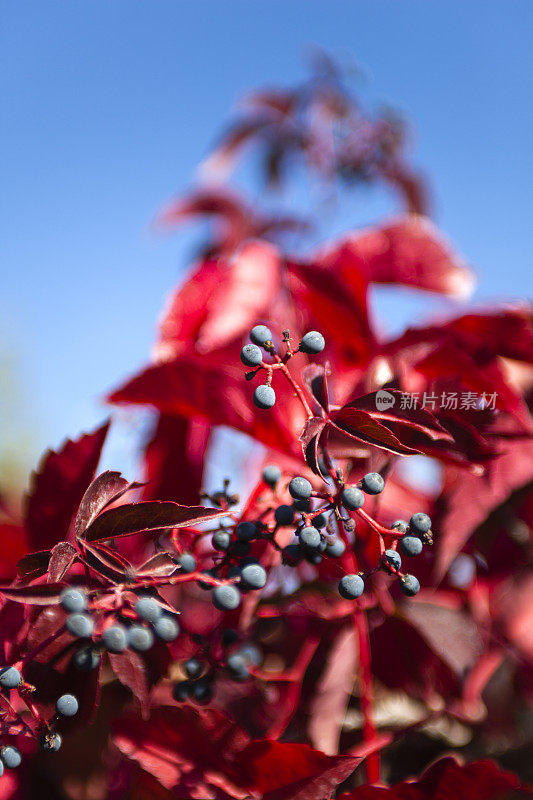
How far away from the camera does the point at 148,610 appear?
337 mm

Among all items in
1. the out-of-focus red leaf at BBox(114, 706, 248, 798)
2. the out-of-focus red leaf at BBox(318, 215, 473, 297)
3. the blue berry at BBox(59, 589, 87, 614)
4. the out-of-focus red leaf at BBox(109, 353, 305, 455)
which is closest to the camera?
the blue berry at BBox(59, 589, 87, 614)

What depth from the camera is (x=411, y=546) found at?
1.23ft

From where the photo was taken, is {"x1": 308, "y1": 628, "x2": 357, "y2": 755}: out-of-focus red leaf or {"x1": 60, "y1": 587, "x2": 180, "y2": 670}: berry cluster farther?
{"x1": 308, "y1": 628, "x2": 357, "y2": 755}: out-of-focus red leaf

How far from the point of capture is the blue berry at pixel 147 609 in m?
0.34

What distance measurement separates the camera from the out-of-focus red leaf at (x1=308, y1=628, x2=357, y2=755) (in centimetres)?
56

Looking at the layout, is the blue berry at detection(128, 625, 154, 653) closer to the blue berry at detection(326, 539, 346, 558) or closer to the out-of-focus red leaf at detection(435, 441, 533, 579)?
the blue berry at detection(326, 539, 346, 558)

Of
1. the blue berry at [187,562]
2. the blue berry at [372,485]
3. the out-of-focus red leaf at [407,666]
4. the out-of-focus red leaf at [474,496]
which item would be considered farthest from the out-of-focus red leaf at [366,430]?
the out-of-focus red leaf at [407,666]

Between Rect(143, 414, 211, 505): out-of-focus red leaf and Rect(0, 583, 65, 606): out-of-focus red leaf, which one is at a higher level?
Rect(0, 583, 65, 606): out-of-focus red leaf

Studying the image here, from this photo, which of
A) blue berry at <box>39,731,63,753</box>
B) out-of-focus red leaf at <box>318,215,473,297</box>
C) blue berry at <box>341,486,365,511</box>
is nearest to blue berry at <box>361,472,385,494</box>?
blue berry at <box>341,486,365,511</box>

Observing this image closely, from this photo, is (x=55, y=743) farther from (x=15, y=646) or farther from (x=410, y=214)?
(x=410, y=214)

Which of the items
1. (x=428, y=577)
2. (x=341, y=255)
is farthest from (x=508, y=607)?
(x=341, y=255)

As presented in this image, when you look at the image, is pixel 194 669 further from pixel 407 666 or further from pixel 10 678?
pixel 407 666

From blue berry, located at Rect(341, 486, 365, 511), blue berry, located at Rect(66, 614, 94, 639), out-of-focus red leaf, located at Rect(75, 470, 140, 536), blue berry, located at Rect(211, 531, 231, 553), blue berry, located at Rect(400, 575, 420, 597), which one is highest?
out-of-focus red leaf, located at Rect(75, 470, 140, 536)

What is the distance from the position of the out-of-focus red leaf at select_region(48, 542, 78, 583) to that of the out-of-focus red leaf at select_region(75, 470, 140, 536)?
0.05 ft
